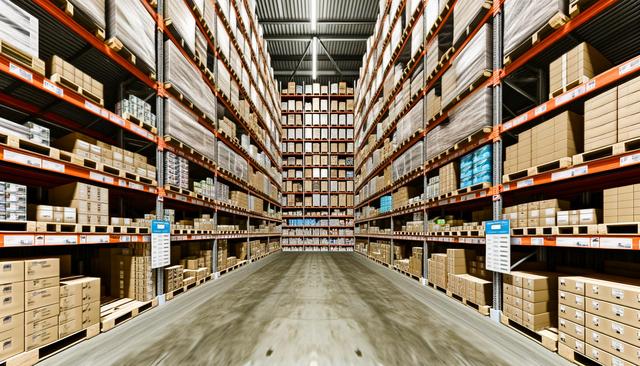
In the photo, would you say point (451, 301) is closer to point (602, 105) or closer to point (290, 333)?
point (290, 333)

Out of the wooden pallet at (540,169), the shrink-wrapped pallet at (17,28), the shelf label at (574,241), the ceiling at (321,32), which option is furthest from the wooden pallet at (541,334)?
the ceiling at (321,32)

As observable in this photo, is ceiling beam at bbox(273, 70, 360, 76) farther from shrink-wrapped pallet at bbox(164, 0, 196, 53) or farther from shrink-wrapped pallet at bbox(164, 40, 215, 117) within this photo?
shrink-wrapped pallet at bbox(164, 0, 196, 53)

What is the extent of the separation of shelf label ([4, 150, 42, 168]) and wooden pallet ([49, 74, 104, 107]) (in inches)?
37.6

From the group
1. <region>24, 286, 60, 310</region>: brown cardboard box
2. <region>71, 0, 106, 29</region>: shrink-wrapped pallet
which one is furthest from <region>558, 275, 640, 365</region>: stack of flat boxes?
<region>71, 0, 106, 29</region>: shrink-wrapped pallet

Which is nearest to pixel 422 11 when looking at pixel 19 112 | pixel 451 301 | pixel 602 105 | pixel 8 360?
pixel 602 105

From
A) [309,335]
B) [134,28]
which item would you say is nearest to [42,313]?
[309,335]

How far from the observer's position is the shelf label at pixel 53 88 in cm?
304

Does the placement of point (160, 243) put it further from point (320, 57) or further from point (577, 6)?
point (320, 57)

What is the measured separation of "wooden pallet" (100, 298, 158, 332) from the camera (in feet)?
11.7

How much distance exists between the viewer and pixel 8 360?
247 cm

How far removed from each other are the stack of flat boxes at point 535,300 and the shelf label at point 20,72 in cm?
588

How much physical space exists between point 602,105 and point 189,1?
7029mm

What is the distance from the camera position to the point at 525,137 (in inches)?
148

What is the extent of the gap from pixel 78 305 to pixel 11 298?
75 cm
